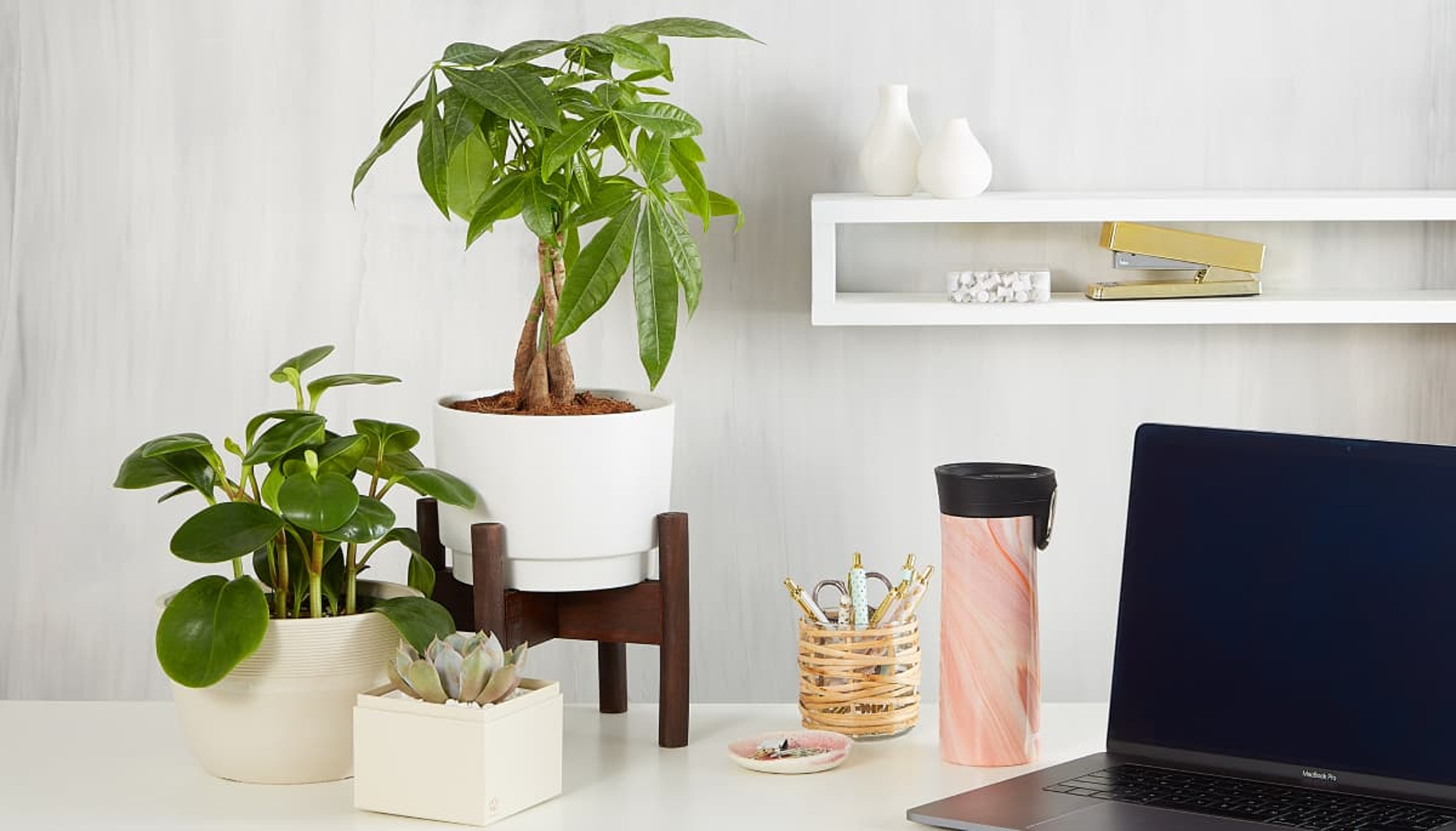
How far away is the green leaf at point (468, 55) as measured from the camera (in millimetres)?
1396

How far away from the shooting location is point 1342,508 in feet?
4.20

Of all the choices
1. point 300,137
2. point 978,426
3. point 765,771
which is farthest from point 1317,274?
point 300,137

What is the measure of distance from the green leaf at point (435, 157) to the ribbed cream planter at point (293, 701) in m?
0.38

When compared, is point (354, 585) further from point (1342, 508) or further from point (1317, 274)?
point (1317, 274)

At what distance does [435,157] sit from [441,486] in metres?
0.29

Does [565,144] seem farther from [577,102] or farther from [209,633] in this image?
[209,633]

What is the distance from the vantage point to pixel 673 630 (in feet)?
4.87

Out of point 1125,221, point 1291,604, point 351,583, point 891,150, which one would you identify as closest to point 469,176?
point 351,583

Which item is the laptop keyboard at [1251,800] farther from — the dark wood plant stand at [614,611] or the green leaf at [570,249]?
the green leaf at [570,249]

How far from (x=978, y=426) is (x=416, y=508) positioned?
685 millimetres

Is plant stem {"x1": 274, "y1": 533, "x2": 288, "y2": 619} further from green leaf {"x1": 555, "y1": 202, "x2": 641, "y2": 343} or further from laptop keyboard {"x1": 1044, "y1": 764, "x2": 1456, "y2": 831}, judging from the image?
laptop keyboard {"x1": 1044, "y1": 764, "x2": 1456, "y2": 831}

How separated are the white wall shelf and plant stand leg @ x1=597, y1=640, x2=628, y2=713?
0.42 m

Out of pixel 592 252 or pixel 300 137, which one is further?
pixel 300 137

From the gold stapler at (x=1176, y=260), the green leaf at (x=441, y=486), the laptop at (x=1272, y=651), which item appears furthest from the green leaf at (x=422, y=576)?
the gold stapler at (x=1176, y=260)
